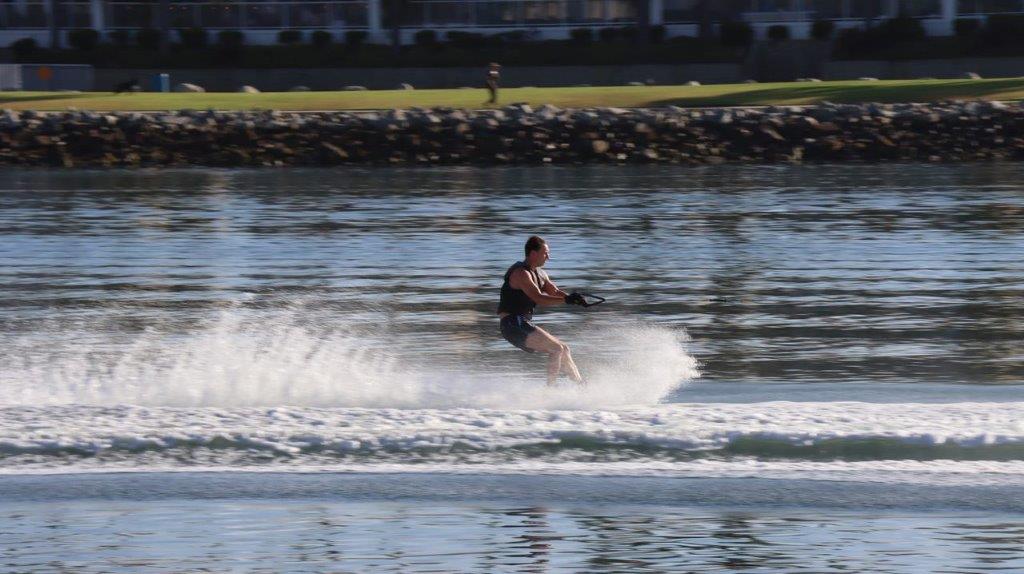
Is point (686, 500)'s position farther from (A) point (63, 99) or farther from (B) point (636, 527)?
(A) point (63, 99)

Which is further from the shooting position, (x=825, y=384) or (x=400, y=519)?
(x=825, y=384)

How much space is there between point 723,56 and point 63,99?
2213cm

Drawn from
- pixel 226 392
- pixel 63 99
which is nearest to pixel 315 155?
pixel 63 99

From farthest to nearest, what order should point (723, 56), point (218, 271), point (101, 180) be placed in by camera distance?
point (723, 56)
point (101, 180)
point (218, 271)

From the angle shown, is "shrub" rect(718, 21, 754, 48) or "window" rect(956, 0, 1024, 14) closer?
"shrub" rect(718, 21, 754, 48)

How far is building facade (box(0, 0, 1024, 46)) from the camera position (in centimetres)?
6494

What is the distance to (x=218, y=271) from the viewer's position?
2184cm

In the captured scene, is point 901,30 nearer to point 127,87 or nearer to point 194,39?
point 194,39

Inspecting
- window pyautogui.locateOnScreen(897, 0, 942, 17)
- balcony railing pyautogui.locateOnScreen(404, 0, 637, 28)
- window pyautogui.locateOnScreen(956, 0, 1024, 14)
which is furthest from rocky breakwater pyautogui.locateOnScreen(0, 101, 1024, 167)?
balcony railing pyautogui.locateOnScreen(404, 0, 637, 28)

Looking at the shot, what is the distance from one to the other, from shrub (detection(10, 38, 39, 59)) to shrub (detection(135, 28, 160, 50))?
386cm

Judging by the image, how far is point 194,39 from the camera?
211 ft

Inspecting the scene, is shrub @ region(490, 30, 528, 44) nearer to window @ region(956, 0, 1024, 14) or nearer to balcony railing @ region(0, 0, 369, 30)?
balcony railing @ region(0, 0, 369, 30)

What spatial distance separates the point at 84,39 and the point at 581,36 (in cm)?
1839

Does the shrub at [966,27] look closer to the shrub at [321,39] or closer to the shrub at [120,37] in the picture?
the shrub at [321,39]
